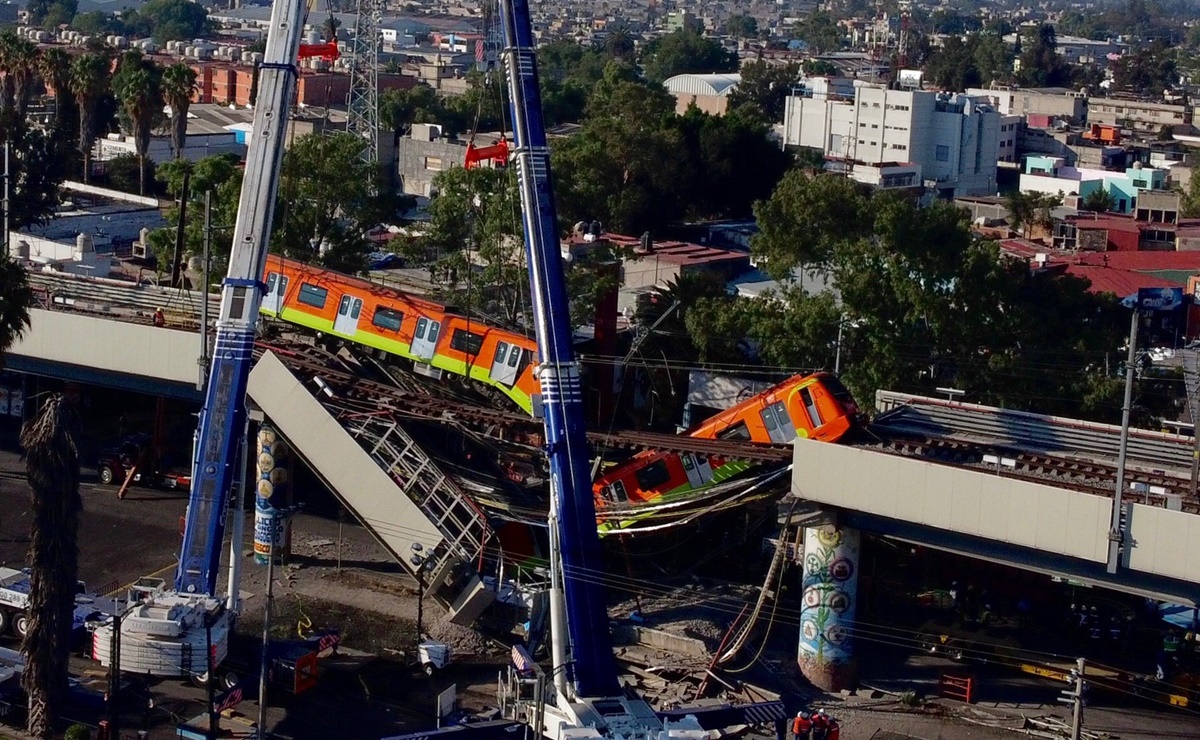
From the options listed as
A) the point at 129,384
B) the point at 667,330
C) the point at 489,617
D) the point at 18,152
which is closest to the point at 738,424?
the point at 489,617

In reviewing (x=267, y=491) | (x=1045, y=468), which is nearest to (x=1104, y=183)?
(x=1045, y=468)

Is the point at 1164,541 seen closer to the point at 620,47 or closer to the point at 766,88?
the point at 766,88

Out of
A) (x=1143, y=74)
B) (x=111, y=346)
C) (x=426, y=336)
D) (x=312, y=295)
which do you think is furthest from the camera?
(x=1143, y=74)

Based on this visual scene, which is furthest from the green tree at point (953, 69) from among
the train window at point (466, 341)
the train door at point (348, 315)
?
the train window at point (466, 341)

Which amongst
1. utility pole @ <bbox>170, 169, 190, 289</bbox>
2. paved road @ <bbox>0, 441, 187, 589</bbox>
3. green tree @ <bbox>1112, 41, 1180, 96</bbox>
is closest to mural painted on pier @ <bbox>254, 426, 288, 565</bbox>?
paved road @ <bbox>0, 441, 187, 589</bbox>

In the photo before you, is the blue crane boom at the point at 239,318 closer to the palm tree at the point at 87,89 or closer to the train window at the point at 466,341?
the train window at the point at 466,341

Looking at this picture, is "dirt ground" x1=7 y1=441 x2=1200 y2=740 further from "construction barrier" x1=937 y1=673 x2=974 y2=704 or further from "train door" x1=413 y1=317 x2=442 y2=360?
"train door" x1=413 y1=317 x2=442 y2=360
